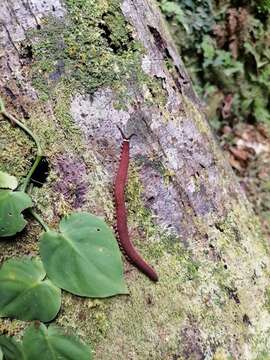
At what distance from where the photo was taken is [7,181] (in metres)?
2.03

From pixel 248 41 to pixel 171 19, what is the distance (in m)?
0.77

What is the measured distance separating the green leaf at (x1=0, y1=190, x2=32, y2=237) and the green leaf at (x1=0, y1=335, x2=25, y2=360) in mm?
371

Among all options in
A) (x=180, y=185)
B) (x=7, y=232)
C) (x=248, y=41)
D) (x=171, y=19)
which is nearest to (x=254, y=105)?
(x=248, y=41)

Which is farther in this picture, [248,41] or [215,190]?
[248,41]

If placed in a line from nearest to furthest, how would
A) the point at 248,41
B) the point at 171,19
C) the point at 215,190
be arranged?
the point at 215,190, the point at 171,19, the point at 248,41

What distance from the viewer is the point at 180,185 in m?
2.35

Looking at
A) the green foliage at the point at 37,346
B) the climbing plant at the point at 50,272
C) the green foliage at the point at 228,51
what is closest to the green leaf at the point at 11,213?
the climbing plant at the point at 50,272

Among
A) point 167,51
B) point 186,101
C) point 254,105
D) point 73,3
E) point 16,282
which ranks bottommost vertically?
point 254,105

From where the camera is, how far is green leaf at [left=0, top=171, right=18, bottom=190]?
2.02 m

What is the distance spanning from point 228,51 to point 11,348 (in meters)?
3.50

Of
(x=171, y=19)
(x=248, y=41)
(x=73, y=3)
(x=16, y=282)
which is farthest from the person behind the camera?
(x=248, y=41)

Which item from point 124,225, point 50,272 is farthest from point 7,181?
point 124,225

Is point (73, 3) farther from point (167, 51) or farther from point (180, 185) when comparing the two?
point (180, 185)

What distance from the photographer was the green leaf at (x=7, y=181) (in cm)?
202
